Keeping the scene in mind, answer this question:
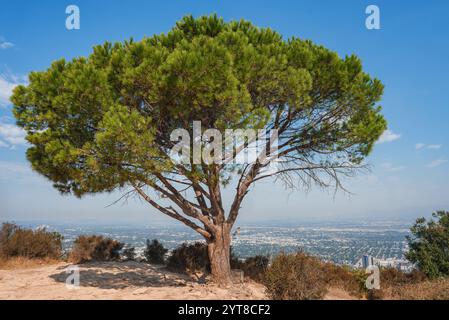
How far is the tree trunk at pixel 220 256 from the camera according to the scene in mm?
7398

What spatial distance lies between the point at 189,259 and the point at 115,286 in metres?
3.16

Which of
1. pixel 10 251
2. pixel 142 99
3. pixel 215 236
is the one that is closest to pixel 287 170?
pixel 215 236

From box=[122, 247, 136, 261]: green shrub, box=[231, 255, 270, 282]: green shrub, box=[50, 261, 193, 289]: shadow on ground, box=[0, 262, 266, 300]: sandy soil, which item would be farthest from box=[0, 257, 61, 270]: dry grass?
box=[231, 255, 270, 282]: green shrub

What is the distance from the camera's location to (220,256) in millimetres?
7496

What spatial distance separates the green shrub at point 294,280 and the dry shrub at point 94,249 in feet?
24.7

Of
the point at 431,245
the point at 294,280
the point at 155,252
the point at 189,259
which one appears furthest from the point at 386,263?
the point at 155,252

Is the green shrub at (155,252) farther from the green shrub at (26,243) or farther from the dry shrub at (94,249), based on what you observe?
the green shrub at (26,243)

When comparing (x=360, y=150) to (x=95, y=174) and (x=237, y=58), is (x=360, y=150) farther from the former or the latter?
(x=95, y=174)

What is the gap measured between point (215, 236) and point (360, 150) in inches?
154

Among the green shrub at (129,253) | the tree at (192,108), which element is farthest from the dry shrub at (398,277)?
the green shrub at (129,253)

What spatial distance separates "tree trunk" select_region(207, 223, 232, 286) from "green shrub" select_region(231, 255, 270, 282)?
175cm

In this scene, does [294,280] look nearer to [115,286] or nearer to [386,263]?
[115,286]

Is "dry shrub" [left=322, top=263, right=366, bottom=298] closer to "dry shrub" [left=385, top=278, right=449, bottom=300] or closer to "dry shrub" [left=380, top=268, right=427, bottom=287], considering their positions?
"dry shrub" [left=380, top=268, right=427, bottom=287]

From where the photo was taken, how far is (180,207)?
25.3 feet
